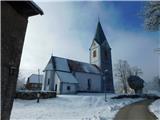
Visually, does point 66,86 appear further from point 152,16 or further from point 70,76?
point 152,16

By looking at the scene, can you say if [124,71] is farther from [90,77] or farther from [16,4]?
[16,4]

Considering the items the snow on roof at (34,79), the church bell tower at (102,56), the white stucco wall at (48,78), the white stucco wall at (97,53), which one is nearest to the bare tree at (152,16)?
the white stucco wall at (48,78)

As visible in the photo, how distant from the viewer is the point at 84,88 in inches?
1451

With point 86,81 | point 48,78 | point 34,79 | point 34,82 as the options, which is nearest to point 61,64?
point 48,78

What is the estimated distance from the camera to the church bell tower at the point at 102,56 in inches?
1623

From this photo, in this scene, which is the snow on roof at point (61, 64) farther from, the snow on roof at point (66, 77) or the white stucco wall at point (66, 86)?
the white stucco wall at point (66, 86)

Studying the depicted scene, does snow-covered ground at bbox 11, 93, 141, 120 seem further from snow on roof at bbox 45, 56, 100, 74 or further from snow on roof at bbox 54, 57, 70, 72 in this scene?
snow on roof at bbox 45, 56, 100, 74

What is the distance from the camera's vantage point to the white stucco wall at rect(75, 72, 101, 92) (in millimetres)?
36188

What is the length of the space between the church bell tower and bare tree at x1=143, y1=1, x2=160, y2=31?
30.7 m

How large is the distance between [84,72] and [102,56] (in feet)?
24.9

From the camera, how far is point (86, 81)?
37406 millimetres

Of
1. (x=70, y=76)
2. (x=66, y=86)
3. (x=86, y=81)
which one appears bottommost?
(x=66, y=86)

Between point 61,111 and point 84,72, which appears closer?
point 61,111

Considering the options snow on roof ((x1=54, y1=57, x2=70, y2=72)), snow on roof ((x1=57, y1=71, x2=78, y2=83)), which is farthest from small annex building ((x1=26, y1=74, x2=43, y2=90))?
snow on roof ((x1=57, y1=71, x2=78, y2=83))
